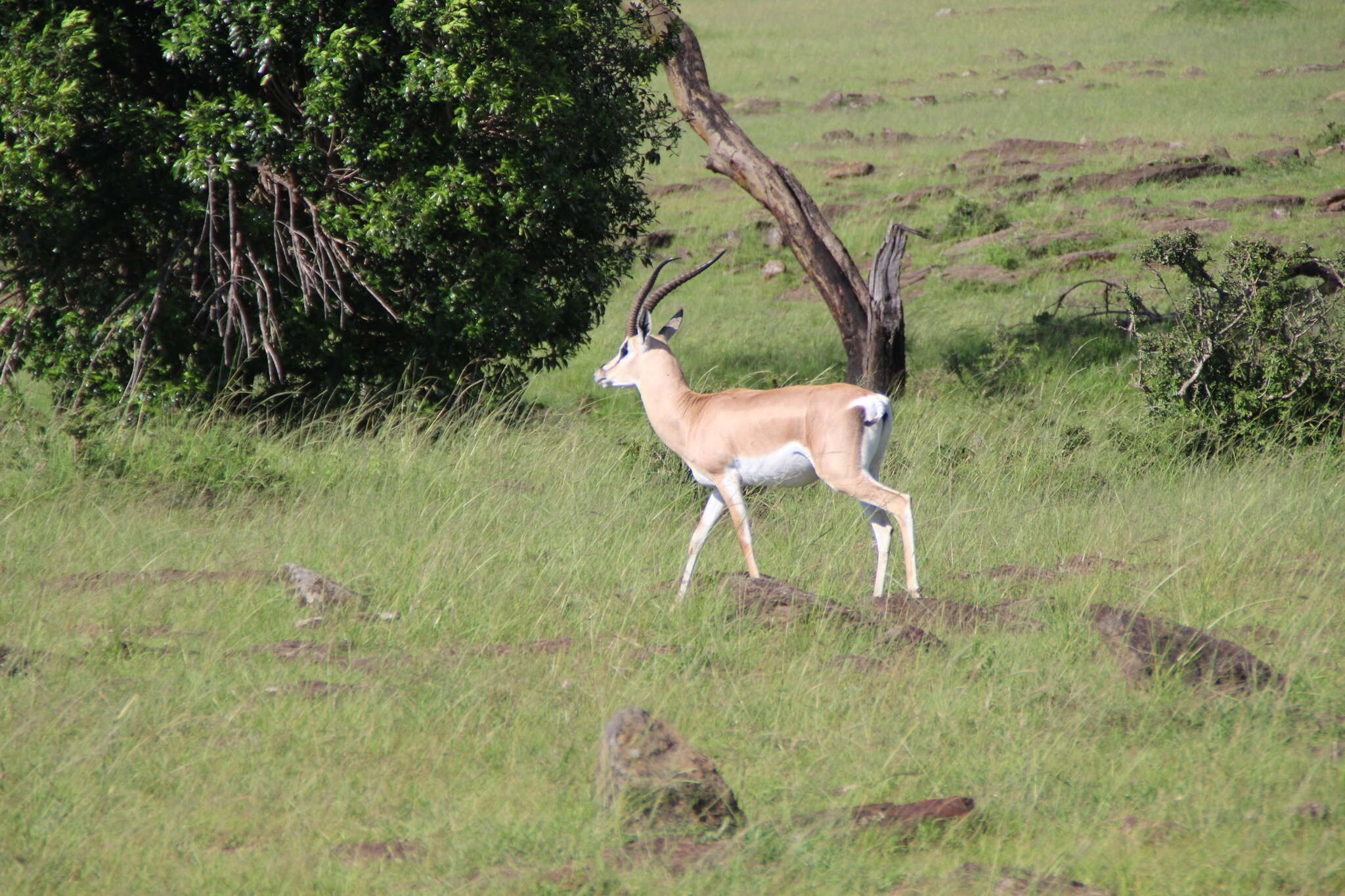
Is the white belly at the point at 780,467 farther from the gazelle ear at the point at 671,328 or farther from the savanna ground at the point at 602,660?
the gazelle ear at the point at 671,328

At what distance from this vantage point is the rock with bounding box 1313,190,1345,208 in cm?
1602

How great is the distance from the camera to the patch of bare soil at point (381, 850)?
3316 millimetres

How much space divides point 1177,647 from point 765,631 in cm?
153

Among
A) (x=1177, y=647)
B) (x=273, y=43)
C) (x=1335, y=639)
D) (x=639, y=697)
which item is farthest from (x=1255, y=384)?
(x=273, y=43)

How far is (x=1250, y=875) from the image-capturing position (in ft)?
10.7

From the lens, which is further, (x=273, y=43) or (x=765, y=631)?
(x=273, y=43)

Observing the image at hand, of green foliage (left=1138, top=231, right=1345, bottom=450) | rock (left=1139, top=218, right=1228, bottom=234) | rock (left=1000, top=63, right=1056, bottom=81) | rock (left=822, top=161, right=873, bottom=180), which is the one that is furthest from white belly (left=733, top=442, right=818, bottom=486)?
rock (left=1000, top=63, right=1056, bottom=81)

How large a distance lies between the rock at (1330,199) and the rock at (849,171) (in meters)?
7.16

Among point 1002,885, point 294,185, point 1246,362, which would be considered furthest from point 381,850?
point 1246,362

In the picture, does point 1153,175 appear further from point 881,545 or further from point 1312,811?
point 1312,811

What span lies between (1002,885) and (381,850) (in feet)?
5.42

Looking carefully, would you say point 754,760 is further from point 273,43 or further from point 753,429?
point 273,43

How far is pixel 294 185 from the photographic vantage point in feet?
28.2

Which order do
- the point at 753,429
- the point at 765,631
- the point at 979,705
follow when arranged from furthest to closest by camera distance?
the point at 753,429 < the point at 765,631 < the point at 979,705
